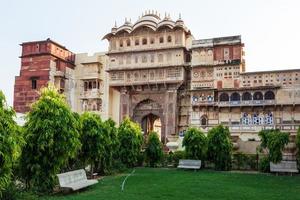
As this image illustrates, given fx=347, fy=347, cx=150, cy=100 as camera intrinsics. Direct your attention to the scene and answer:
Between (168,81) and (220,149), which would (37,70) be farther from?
(220,149)

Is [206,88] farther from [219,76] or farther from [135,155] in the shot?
[135,155]

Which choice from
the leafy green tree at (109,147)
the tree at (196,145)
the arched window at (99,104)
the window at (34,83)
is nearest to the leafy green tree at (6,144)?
the leafy green tree at (109,147)

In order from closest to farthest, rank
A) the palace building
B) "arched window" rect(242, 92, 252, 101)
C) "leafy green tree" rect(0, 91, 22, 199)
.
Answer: "leafy green tree" rect(0, 91, 22, 199), the palace building, "arched window" rect(242, 92, 252, 101)

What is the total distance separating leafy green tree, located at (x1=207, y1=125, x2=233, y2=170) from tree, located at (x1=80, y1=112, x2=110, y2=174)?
6.60 m

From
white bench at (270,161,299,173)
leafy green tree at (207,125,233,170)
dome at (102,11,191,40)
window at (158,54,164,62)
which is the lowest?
white bench at (270,161,299,173)

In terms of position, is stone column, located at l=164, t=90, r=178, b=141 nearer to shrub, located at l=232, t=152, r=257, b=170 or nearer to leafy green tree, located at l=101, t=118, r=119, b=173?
shrub, located at l=232, t=152, r=257, b=170

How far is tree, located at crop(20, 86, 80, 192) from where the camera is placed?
9.80m

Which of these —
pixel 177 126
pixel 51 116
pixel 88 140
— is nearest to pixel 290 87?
pixel 177 126

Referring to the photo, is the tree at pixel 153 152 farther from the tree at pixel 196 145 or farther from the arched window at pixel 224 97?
the arched window at pixel 224 97

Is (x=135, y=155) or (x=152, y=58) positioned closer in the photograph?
(x=135, y=155)

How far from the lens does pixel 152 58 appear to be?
32.0 metres

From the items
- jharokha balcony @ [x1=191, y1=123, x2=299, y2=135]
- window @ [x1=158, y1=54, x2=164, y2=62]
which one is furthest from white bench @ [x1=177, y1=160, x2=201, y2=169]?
window @ [x1=158, y1=54, x2=164, y2=62]

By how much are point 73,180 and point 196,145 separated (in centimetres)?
933

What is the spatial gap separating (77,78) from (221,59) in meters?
15.1
